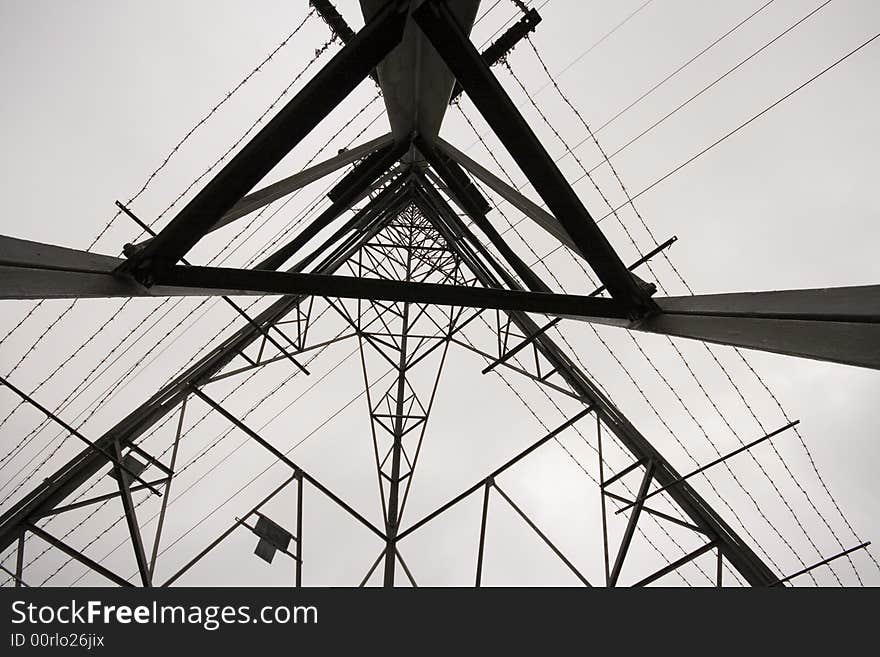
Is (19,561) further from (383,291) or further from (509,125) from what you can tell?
(509,125)

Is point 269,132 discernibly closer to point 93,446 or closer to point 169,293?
point 169,293

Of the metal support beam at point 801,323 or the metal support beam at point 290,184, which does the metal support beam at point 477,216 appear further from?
the metal support beam at point 801,323

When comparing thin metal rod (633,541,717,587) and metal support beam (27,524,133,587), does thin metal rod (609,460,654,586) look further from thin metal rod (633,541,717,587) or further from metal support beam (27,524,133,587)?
metal support beam (27,524,133,587)

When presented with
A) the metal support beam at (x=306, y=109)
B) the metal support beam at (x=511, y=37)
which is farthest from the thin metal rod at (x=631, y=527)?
the metal support beam at (x=511, y=37)

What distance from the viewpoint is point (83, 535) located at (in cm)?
3709

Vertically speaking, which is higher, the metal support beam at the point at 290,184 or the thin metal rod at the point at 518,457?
the metal support beam at the point at 290,184

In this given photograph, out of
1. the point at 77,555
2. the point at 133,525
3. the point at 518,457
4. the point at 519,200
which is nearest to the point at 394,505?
the point at 518,457

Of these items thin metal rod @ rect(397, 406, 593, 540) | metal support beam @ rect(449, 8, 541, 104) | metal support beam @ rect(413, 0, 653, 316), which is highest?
metal support beam @ rect(449, 8, 541, 104)

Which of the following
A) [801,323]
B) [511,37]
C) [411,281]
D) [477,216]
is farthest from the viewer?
[477,216]

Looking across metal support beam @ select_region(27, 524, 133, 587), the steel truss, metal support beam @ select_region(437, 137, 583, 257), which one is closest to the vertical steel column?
the steel truss

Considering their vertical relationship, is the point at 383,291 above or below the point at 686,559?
above

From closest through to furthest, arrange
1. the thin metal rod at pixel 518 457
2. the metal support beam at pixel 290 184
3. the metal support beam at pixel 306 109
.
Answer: the metal support beam at pixel 306 109
the metal support beam at pixel 290 184
the thin metal rod at pixel 518 457

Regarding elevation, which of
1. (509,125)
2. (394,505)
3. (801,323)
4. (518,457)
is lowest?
(801,323)
